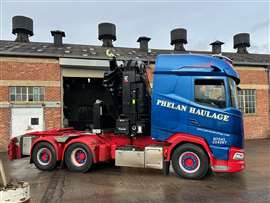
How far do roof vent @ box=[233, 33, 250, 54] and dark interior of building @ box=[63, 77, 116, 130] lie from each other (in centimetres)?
1832

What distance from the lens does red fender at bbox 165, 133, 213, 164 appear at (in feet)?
25.6

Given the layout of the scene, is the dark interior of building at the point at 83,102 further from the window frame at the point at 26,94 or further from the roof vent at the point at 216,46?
the roof vent at the point at 216,46

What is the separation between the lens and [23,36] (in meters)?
24.2

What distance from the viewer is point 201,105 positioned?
7.88 metres

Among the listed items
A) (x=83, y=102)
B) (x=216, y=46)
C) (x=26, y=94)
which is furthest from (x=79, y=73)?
(x=216, y=46)

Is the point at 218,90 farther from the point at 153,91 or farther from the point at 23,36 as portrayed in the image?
the point at 23,36

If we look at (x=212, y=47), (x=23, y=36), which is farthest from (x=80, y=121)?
(x=212, y=47)

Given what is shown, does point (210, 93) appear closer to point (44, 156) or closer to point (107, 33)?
point (44, 156)

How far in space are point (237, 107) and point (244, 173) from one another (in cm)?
244

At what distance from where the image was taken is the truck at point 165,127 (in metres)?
7.76

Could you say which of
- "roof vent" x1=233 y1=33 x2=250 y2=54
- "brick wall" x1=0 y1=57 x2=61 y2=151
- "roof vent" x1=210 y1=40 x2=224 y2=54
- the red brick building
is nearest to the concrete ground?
the red brick building

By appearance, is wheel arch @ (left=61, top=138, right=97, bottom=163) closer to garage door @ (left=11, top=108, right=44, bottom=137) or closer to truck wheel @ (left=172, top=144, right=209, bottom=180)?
truck wheel @ (left=172, top=144, right=209, bottom=180)

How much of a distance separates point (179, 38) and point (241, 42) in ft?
22.4

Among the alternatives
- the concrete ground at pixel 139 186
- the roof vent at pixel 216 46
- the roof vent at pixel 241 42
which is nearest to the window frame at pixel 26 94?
the concrete ground at pixel 139 186
